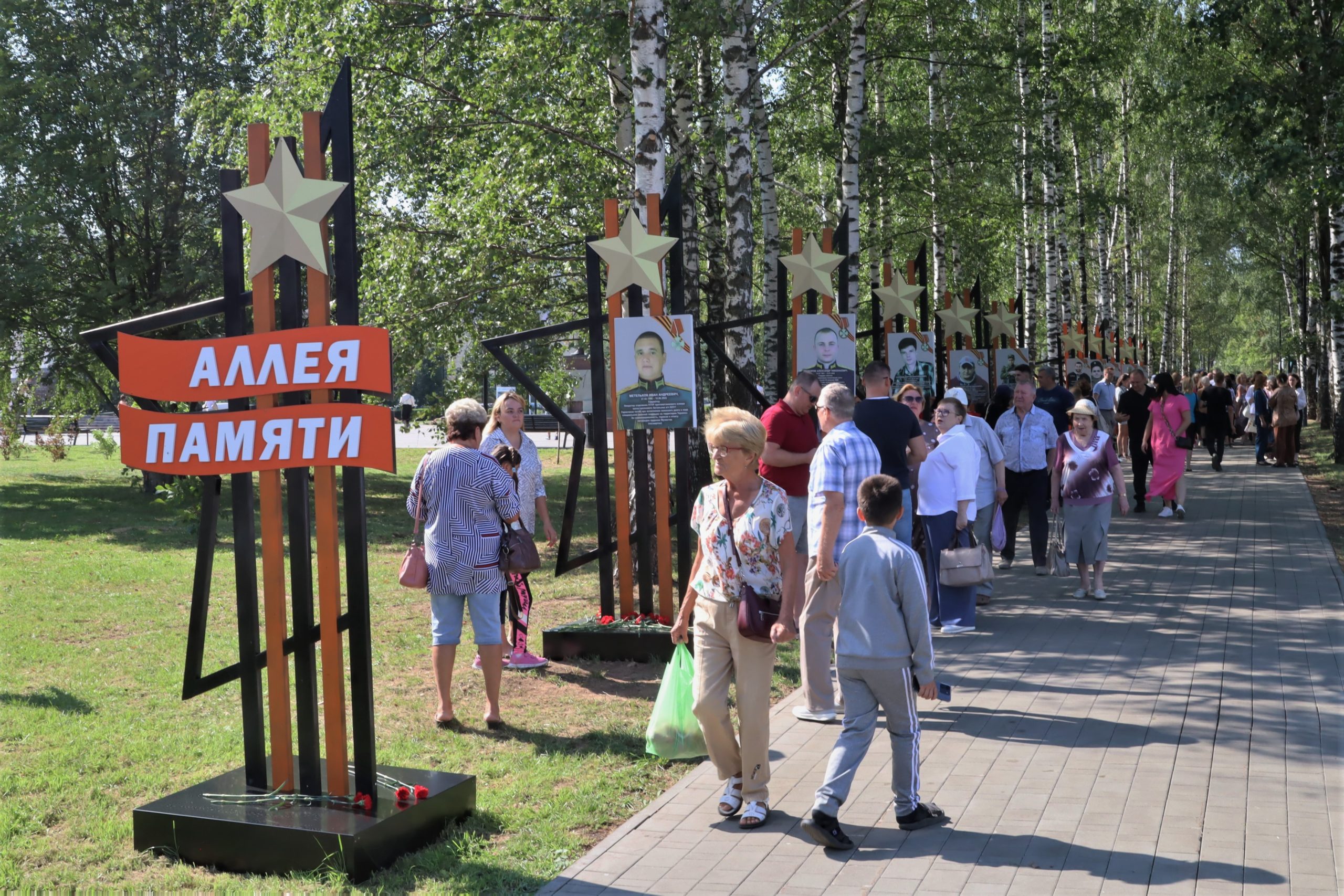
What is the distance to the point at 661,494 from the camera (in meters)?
8.63

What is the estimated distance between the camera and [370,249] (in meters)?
15.2

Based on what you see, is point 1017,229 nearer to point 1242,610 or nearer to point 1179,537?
point 1179,537

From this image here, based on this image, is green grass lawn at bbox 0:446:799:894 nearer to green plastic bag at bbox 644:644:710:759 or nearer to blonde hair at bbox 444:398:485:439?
green plastic bag at bbox 644:644:710:759

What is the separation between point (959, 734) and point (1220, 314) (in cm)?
7104

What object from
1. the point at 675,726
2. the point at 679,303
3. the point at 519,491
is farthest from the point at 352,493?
the point at 679,303

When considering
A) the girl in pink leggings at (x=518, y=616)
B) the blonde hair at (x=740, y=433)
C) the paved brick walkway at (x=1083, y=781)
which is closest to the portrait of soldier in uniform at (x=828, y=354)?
the paved brick walkway at (x=1083, y=781)

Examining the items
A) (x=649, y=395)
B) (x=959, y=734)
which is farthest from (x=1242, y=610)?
(x=649, y=395)

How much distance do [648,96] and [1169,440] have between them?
9.39 metres

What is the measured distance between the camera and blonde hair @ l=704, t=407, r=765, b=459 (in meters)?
5.10

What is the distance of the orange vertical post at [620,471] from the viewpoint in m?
8.52

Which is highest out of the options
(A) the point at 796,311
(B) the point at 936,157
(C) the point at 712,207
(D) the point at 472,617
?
(B) the point at 936,157

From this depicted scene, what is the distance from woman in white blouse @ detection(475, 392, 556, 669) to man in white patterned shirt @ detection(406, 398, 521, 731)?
105 centimetres

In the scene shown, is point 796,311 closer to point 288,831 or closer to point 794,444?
point 794,444

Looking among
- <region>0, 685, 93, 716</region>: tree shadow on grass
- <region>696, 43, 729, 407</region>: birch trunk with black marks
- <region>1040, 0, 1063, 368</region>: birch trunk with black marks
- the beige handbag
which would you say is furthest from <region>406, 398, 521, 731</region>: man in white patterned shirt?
<region>1040, 0, 1063, 368</region>: birch trunk with black marks
